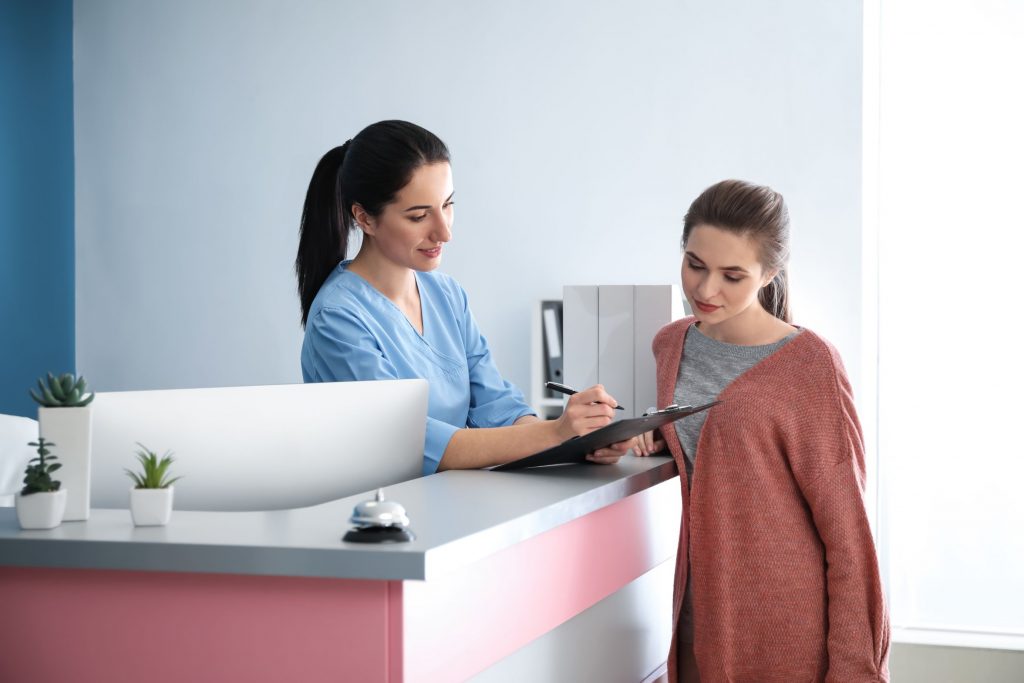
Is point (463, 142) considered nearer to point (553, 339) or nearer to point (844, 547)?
point (553, 339)

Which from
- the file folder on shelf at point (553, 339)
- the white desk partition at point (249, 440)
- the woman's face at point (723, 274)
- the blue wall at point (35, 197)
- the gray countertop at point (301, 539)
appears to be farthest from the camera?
the blue wall at point (35, 197)

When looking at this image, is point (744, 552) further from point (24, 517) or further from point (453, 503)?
point (24, 517)

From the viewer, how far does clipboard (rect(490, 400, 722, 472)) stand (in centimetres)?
156

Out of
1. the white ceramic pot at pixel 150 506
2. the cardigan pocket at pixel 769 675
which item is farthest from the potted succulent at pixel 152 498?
the cardigan pocket at pixel 769 675

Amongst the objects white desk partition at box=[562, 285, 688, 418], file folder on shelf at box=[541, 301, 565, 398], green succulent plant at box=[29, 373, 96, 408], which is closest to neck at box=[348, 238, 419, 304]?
white desk partition at box=[562, 285, 688, 418]

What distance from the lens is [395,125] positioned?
201cm

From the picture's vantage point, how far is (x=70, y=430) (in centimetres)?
118

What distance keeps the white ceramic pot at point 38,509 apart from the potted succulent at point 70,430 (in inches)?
1.2

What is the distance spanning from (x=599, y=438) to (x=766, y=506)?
26 cm

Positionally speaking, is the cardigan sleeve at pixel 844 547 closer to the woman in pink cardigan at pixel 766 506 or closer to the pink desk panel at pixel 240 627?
the woman in pink cardigan at pixel 766 506

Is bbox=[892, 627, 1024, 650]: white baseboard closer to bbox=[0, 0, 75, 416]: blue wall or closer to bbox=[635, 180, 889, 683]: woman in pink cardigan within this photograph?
bbox=[635, 180, 889, 683]: woman in pink cardigan

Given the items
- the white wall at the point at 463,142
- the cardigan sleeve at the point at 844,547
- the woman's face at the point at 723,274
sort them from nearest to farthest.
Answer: the cardigan sleeve at the point at 844,547, the woman's face at the point at 723,274, the white wall at the point at 463,142

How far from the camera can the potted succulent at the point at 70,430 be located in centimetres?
117

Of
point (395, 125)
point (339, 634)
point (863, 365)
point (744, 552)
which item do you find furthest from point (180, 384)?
point (339, 634)
